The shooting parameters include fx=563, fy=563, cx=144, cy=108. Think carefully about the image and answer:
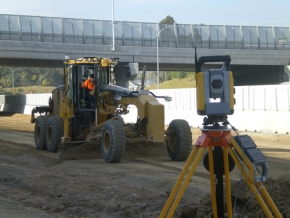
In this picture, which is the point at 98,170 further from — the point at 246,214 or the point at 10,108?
the point at 10,108

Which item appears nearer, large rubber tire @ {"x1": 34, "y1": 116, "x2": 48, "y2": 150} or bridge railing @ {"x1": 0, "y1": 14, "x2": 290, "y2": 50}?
large rubber tire @ {"x1": 34, "y1": 116, "x2": 48, "y2": 150}

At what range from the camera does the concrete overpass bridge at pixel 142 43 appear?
146ft

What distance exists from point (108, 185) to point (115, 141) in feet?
10.9

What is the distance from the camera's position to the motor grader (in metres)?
13.4

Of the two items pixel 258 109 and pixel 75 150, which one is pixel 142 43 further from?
pixel 75 150

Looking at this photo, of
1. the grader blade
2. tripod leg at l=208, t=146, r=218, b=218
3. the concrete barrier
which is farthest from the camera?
the concrete barrier

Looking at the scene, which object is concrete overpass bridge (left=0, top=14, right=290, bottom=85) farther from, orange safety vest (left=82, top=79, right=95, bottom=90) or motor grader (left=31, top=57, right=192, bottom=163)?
orange safety vest (left=82, top=79, right=95, bottom=90)

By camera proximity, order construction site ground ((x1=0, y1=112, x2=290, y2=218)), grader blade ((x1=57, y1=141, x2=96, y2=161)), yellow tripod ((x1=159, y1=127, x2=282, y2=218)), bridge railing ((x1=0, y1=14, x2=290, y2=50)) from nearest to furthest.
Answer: yellow tripod ((x1=159, y1=127, x2=282, y2=218))
construction site ground ((x1=0, y1=112, x2=290, y2=218))
grader blade ((x1=57, y1=141, x2=96, y2=161))
bridge railing ((x1=0, y1=14, x2=290, y2=50))

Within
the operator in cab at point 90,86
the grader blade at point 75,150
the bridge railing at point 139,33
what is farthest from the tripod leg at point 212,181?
the bridge railing at point 139,33

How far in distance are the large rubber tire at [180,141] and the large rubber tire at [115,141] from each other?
4.56 ft

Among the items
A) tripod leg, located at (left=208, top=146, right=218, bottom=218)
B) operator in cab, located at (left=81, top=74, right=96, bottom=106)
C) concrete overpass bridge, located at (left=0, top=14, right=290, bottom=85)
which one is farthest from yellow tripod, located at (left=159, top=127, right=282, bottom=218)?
concrete overpass bridge, located at (left=0, top=14, right=290, bottom=85)

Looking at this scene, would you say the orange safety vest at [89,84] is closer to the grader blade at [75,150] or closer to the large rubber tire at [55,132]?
the grader blade at [75,150]

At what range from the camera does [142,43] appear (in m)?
49.2

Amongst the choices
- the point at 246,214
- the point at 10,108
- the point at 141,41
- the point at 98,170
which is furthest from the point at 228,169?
the point at 10,108
